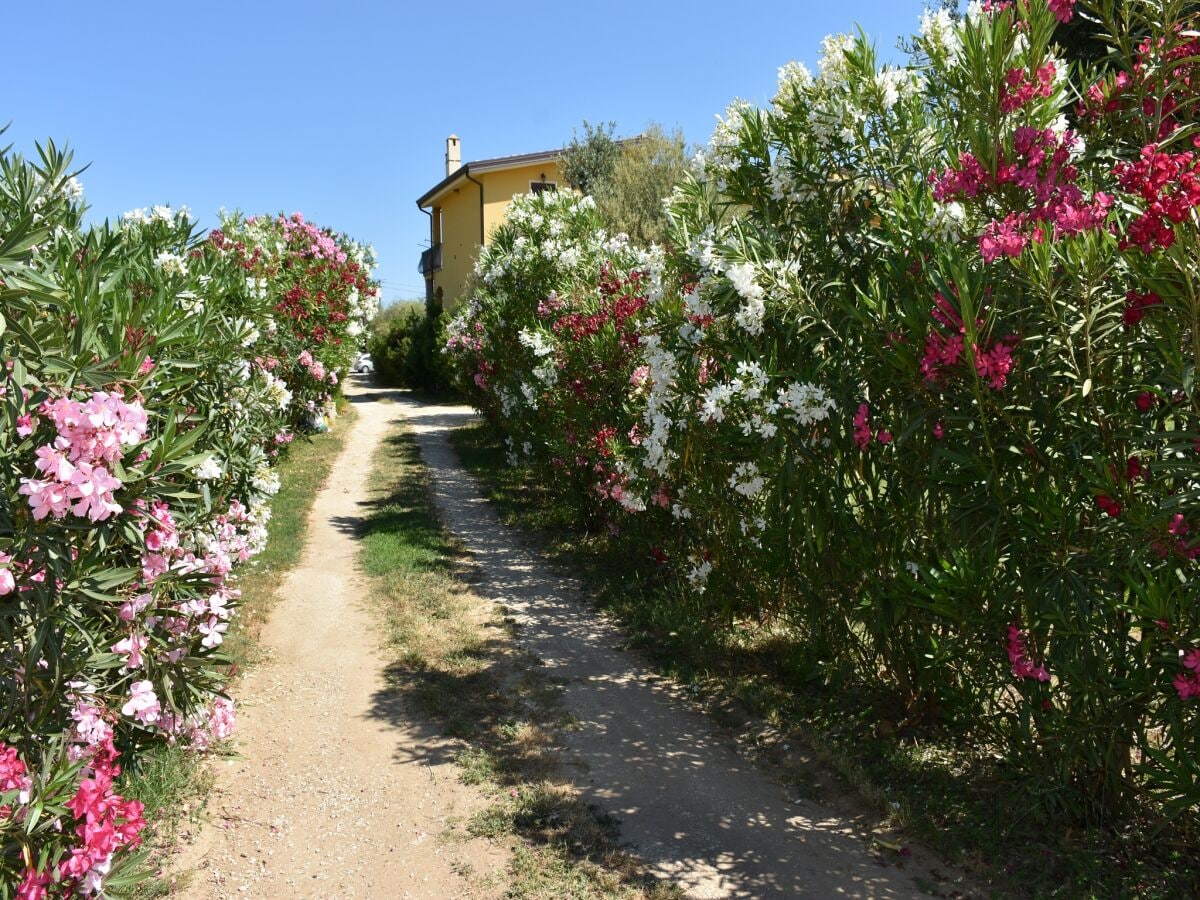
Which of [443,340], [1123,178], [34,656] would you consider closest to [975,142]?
[1123,178]

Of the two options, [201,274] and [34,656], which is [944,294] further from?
[201,274]

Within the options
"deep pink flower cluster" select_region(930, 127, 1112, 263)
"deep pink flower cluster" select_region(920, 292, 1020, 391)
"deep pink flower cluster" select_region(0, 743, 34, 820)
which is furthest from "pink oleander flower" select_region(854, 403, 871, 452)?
"deep pink flower cluster" select_region(0, 743, 34, 820)

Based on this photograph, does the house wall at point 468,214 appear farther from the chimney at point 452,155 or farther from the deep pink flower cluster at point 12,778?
the deep pink flower cluster at point 12,778

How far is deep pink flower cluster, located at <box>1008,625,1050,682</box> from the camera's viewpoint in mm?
3549

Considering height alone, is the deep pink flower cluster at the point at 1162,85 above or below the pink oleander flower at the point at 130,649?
above

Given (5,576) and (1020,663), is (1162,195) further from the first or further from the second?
(5,576)

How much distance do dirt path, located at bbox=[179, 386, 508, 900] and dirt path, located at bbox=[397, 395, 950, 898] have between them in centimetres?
72

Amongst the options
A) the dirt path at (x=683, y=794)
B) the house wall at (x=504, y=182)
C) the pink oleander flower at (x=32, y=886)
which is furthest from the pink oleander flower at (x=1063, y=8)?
the house wall at (x=504, y=182)

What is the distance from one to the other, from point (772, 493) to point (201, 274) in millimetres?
3877

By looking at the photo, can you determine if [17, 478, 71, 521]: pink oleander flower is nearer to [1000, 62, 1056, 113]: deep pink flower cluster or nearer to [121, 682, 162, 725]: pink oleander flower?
[121, 682, 162, 725]: pink oleander flower

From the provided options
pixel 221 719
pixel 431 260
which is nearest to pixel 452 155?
pixel 431 260

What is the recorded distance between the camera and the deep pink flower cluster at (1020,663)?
3.55m

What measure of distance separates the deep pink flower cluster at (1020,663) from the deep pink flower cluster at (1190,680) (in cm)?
78

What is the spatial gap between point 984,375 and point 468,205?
27.6 meters
